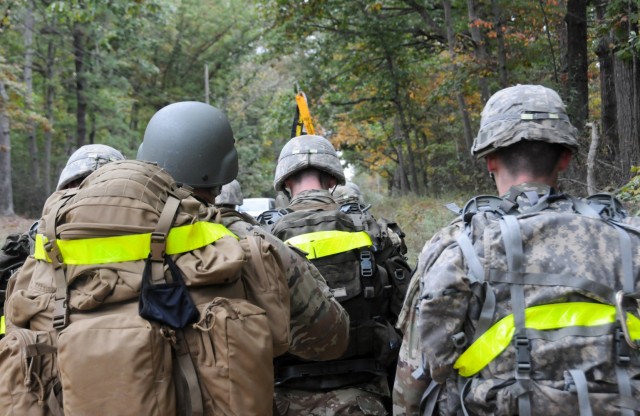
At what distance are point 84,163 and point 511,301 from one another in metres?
3.36

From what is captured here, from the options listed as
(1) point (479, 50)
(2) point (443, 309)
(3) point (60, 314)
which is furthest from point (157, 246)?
(1) point (479, 50)

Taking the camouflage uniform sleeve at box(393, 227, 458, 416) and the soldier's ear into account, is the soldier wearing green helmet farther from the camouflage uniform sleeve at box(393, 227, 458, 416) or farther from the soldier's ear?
the soldier's ear

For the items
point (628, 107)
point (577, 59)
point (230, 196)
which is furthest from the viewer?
point (577, 59)

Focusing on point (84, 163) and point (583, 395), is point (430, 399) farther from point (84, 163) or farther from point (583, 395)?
point (84, 163)

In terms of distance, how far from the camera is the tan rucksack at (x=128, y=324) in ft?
6.49

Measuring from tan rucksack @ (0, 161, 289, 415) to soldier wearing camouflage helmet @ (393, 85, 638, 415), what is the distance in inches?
24.2

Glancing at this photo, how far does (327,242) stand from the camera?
362 centimetres

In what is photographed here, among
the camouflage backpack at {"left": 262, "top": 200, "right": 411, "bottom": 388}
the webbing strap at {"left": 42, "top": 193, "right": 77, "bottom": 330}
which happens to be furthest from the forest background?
the webbing strap at {"left": 42, "top": 193, "right": 77, "bottom": 330}

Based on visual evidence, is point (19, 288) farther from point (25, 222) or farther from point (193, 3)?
point (193, 3)

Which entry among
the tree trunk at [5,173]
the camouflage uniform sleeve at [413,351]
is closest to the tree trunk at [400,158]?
the tree trunk at [5,173]

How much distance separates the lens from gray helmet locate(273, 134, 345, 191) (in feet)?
14.3

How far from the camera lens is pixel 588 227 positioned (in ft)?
7.60

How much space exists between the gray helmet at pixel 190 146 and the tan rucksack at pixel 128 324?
1.53 feet

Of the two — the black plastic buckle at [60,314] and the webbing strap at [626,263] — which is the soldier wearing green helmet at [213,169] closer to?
the black plastic buckle at [60,314]
